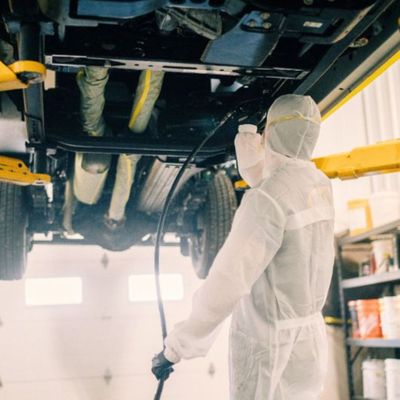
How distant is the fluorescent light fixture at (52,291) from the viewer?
4.59 metres

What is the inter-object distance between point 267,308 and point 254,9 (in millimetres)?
1096

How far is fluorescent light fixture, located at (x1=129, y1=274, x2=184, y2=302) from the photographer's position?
4.84 metres

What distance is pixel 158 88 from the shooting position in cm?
216

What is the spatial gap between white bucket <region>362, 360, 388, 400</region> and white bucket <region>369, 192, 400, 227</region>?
3.76 ft

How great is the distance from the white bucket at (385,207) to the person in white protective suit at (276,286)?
103 inches

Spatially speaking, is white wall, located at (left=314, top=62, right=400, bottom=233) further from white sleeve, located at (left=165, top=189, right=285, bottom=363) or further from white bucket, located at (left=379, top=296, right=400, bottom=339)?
white sleeve, located at (left=165, top=189, right=285, bottom=363)

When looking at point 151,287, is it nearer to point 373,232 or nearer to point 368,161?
point 373,232

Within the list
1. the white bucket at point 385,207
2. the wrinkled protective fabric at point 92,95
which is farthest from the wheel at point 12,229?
the white bucket at point 385,207

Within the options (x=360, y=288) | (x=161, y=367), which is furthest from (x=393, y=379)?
(x=161, y=367)

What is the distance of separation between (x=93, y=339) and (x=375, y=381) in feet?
7.57

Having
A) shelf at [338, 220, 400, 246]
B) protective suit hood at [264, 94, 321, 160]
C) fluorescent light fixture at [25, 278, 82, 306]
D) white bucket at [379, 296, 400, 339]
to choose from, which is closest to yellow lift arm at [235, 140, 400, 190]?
protective suit hood at [264, 94, 321, 160]

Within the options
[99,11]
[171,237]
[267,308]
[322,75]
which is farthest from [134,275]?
[99,11]

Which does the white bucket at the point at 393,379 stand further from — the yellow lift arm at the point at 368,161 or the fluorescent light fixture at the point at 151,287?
the yellow lift arm at the point at 368,161

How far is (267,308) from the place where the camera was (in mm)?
2135
